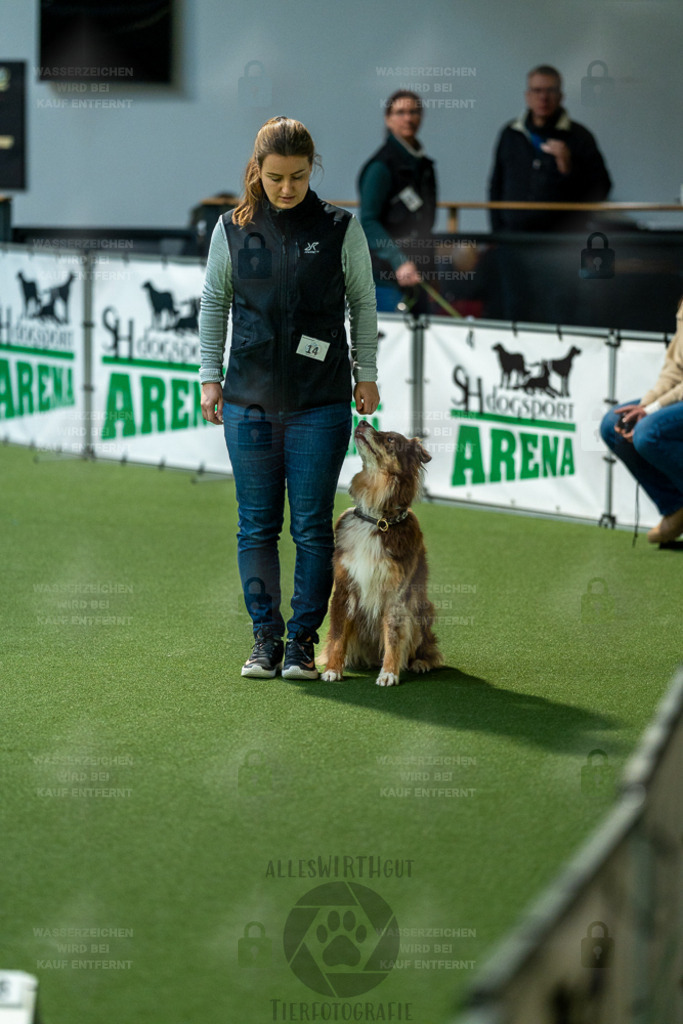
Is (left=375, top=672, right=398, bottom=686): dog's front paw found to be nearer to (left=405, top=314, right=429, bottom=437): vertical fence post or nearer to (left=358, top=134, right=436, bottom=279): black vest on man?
(left=405, top=314, right=429, bottom=437): vertical fence post

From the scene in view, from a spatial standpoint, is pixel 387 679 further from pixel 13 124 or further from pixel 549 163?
pixel 13 124

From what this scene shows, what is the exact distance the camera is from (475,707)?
430 centimetres

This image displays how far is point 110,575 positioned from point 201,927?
3460 millimetres

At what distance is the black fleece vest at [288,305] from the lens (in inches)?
167

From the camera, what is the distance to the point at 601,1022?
5.11 ft

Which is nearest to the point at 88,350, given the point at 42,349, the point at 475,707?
the point at 42,349

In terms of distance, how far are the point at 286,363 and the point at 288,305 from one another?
0.62 feet

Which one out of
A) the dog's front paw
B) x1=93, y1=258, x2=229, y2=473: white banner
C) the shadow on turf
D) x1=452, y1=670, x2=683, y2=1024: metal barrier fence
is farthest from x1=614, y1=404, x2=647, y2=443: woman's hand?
x1=452, y1=670, x2=683, y2=1024: metal barrier fence

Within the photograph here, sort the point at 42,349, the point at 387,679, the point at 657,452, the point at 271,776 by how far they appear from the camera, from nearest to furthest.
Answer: the point at 271,776 → the point at 387,679 → the point at 657,452 → the point at 42,349

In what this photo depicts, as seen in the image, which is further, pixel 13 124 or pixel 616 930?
pixel 13 124

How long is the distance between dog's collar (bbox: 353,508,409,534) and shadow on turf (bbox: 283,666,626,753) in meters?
0.56

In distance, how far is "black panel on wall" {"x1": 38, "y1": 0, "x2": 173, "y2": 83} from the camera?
43.7ft

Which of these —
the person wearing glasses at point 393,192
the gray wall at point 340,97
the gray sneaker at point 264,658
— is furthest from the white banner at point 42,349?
the gray sneaker at point 264,658

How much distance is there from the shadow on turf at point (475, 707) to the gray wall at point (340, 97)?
7.97 m
